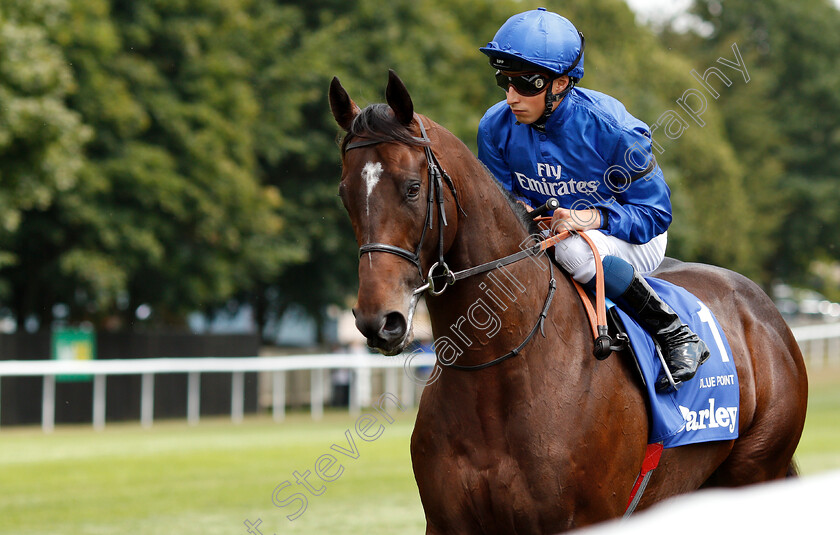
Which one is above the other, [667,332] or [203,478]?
[667,332]

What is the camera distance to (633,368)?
3.79 m

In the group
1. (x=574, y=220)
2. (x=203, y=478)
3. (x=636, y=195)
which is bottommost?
(x=203, y=478)

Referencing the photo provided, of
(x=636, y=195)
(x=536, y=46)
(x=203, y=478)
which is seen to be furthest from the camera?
(x=203, y=478)

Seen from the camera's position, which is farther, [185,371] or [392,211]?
[185,371]

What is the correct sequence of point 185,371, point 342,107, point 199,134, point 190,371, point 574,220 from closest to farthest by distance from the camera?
1. point 342,107
2. point 574,220
3. point 190,371
4. point 185,371
5. point 199,134

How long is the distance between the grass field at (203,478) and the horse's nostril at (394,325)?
3.90 meters

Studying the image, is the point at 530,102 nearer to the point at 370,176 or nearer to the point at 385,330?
the point at 370,176

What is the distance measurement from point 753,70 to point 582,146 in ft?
104

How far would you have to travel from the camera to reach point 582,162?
393 cm

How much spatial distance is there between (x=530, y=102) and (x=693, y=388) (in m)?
1.30

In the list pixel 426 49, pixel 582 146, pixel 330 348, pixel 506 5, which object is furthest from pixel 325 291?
pixel 582 146

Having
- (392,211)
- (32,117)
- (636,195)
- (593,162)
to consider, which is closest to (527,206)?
(593,162)

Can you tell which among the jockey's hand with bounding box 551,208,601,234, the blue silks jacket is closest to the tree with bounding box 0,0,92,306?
the blue silks jacket

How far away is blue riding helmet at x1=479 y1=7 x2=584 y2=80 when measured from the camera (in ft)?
12.3
